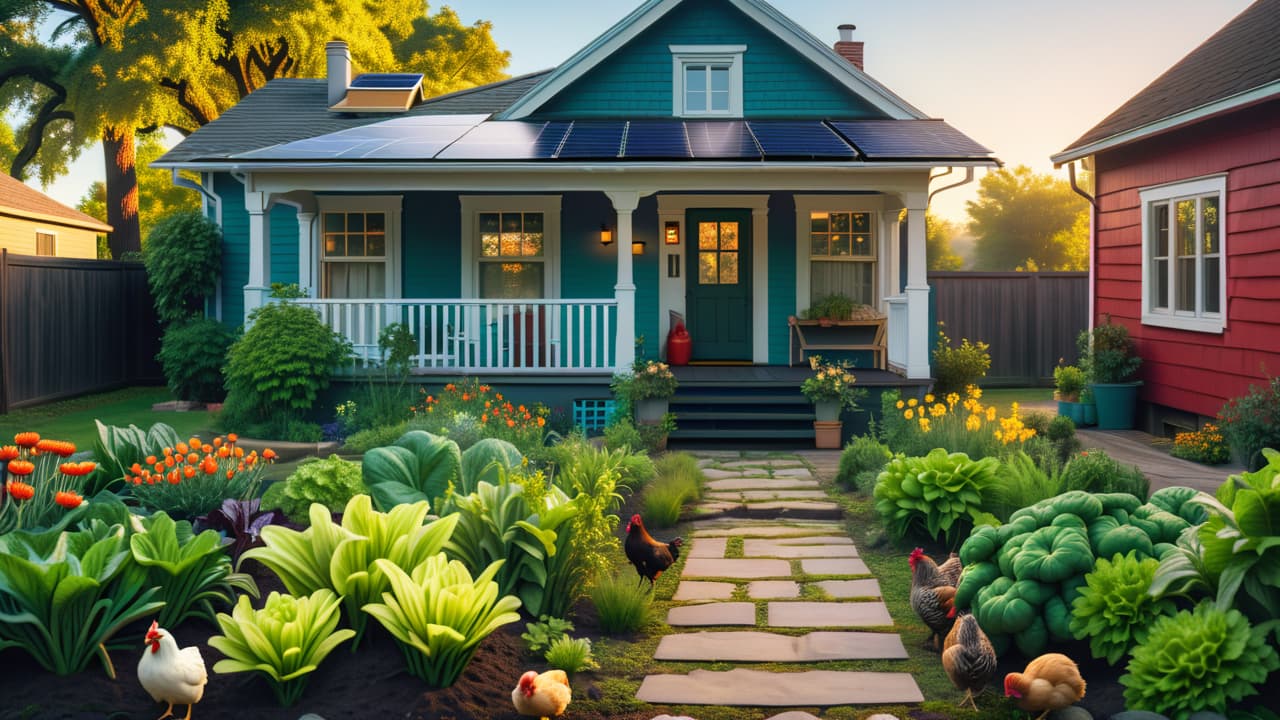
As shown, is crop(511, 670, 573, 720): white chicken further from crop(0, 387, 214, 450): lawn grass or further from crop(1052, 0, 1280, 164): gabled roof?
crop(0, 387, 214, 450): lawn grass

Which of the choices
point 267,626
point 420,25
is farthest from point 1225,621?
point 420,25

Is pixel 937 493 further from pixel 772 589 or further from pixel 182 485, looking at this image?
pixel 182 485

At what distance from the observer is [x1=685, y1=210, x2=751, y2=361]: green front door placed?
14273 mm

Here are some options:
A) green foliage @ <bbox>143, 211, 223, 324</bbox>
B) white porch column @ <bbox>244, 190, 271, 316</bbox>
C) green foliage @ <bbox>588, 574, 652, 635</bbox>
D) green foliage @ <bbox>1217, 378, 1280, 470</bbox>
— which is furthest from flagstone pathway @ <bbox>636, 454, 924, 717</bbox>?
green foliage @ <bbox>143, 211, 223, 324</bbox>

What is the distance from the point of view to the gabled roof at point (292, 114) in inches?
608

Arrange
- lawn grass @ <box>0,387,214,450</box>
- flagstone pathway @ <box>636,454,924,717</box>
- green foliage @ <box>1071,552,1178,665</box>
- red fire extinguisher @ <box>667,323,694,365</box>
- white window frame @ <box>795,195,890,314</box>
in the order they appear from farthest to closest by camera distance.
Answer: white window frame @ <box>795,195,890,314</box> < red fire extinguisher @ <box>667,323,694,365</box> < lawn grass @ <box>0,387,214,450</box> < flagstone pathway @ <box>636,454,924,717</box> < green foliage @ <box>1071,552,1178,665</box>

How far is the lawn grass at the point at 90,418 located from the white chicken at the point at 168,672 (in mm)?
8193

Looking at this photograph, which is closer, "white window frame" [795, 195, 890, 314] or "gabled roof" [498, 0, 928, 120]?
"gabled roof" [498, 0, 928, 120]

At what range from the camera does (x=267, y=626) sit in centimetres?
386

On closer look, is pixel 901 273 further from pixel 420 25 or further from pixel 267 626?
pixel 420 25

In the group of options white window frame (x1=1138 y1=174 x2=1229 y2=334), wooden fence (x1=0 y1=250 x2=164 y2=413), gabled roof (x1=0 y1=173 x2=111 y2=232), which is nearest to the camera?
white window frame (x1=1138 y1=174 x2=1229 y2=334)

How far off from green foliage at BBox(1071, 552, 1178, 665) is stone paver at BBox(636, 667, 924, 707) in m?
0.72

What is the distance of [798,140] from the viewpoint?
12555mm

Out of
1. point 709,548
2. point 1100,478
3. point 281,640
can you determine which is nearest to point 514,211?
point 709,548
